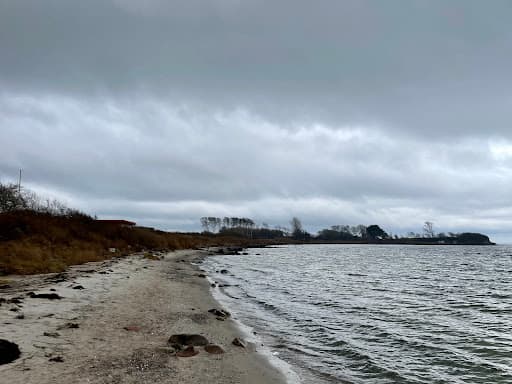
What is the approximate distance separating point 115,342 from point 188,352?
220 centimetres

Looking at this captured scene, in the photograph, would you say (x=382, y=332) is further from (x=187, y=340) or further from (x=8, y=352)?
(x=8, y=352)

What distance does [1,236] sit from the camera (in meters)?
33.0

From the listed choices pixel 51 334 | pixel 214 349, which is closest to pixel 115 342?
pixel 51 334

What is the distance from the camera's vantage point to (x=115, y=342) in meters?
10.9

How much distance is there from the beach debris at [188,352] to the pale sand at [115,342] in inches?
7.2

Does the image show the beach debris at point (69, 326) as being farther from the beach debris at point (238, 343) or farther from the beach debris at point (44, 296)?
the beach debris at point (238, 343)

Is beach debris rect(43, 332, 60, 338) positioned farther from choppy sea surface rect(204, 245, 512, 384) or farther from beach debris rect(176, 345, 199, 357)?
choppy sea surface rect(204, 245, 512, 384)

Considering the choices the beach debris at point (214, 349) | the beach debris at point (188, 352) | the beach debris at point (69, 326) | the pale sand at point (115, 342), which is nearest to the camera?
the pale sand at point (115, 342)

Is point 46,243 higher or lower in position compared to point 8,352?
higher

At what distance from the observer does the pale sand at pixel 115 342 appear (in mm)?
8234

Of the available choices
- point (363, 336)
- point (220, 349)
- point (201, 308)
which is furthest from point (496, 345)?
point (201, 308)

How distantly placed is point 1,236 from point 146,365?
30.7m

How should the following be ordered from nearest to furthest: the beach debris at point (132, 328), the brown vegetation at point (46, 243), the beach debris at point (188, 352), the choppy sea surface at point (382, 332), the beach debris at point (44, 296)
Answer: the beach debris at point (188, 352) → the choppy sea surface at point (382, 332) → the beach debris at point (132, 328) → the beach debris at point (44, 296) → the brown vegetation at point (46, 243)

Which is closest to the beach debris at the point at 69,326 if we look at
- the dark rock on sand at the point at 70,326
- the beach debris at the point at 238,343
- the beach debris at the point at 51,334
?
the dark rock on sand at the point at 70,326
